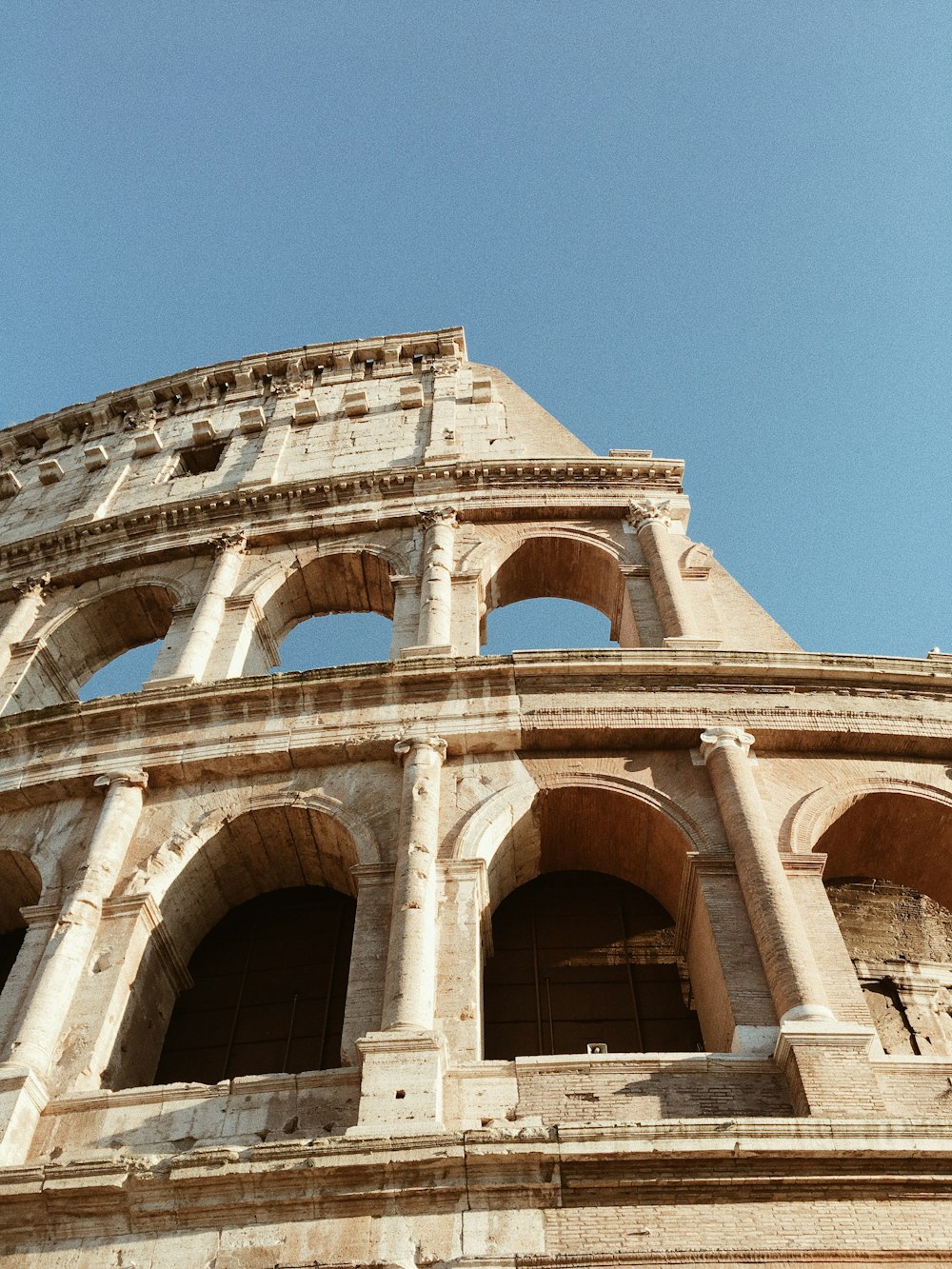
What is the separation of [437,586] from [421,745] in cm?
373

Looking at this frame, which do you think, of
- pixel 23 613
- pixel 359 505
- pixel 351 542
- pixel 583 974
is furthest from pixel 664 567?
pixel 23 613

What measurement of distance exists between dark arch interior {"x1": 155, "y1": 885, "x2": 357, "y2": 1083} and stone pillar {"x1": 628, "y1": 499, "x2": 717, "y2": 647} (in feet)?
16.6

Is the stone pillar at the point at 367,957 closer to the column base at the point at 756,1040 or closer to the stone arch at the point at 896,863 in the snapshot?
the column base at the point at 756,1040

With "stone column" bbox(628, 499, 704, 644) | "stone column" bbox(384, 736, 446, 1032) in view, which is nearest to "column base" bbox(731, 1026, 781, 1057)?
"stone column" bbox(384, 736, 446, 1032)

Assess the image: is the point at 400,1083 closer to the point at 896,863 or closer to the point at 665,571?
the point at 896,863

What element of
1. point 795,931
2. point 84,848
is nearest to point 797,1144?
point 795,931

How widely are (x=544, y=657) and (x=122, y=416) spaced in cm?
1404

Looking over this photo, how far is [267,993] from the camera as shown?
11.4m

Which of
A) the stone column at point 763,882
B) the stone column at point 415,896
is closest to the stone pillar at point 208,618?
the stone column at point 415,896

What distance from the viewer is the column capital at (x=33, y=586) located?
17.3 metres

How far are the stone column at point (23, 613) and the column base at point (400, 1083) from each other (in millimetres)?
9410

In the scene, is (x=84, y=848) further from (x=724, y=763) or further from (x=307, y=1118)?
(x=724, y=763)

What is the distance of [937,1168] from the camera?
773 cm

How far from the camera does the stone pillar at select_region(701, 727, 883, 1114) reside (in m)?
8.50
